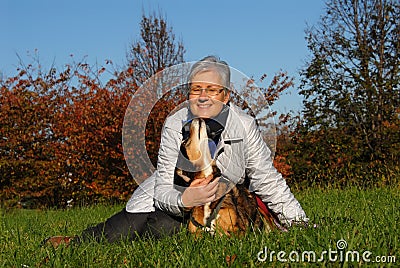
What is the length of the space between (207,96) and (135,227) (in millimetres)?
1336

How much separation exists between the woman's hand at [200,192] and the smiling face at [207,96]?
0.47m

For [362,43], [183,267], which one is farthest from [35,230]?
[362,43]

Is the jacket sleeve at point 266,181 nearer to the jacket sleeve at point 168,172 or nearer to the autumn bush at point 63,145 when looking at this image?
the jacket sleeve at point 168,172

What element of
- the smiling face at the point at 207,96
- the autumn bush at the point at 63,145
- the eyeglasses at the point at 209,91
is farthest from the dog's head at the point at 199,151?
the autumn bush at the point at 63,145

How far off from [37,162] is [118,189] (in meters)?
2.14

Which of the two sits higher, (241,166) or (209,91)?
(209,91)

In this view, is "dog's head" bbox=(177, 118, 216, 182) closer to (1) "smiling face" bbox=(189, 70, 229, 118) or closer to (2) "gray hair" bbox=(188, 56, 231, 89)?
(1) "smiling face" bbox=(189, 70, 229, 118)

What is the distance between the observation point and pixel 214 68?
3883 millimetres

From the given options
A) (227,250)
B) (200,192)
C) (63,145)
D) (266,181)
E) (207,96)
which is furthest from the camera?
(63,145)

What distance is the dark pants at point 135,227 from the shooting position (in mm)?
4098

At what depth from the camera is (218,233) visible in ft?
11.5

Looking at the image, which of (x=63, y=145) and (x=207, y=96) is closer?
(x=207, y=96)

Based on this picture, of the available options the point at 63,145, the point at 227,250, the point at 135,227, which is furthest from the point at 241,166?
the point at 63,145

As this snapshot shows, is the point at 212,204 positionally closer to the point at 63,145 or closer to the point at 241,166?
the point at 241,166
